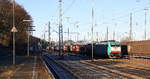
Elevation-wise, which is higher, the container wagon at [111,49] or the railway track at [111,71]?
the container wagon at [111,49]

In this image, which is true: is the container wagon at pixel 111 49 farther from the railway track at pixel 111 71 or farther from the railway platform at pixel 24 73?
the railway platform at pixel 24 73

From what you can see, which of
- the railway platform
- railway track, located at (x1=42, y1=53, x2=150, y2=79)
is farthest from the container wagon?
the railway platform

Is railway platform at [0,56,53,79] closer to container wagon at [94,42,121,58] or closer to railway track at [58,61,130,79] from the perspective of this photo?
railway track at [58,61,130,79]

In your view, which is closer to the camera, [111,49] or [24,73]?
[24,73]

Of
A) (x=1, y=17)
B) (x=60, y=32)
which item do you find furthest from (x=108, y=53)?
(x=1, y=17)

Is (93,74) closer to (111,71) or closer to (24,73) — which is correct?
(111,71)

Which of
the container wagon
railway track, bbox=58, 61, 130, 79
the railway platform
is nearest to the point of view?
railway track, bbox=58, 61, 130, 79

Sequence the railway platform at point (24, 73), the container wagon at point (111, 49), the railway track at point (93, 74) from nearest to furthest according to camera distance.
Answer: the railway track at point (93, 74)
the railway platform at point (24, 73)
the container wagon at point (111, 49)

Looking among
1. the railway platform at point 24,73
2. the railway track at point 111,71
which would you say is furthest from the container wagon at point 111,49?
the railway platform at point 24,73

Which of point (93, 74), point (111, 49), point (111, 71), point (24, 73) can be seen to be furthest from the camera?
point (111, 49)

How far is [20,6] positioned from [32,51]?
566 inches

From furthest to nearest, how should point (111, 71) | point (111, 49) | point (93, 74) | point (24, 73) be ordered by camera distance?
point (111, 49)
point (111, 71)
point (24, 73)
point (93, 74)

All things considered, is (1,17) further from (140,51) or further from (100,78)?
(100,78)

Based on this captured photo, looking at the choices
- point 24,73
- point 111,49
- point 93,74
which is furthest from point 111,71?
point 111,49
